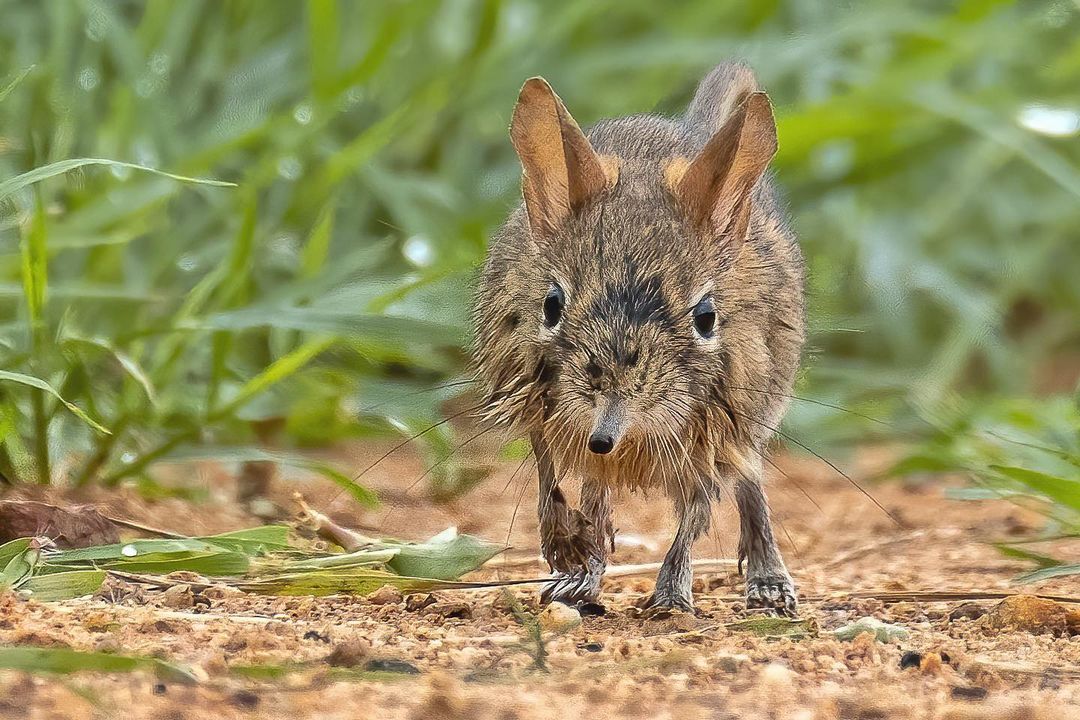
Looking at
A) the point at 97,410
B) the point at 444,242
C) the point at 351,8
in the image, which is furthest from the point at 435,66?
the point at 97,410

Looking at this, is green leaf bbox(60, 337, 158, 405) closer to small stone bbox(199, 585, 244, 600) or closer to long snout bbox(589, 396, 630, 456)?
small stone bbox(199, 585, 244, 600)

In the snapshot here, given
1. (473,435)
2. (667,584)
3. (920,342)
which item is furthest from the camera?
(920,342)

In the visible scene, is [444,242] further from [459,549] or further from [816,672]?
[816,672]

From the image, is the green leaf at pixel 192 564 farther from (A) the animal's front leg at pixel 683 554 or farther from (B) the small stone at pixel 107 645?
(A) the animal's front leg at pixel 683 554

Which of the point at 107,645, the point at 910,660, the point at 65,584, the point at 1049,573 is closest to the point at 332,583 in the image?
the point at 65,584

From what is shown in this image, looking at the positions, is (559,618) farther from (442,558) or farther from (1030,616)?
(1030,616)

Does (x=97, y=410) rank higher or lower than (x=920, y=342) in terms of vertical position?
lower
